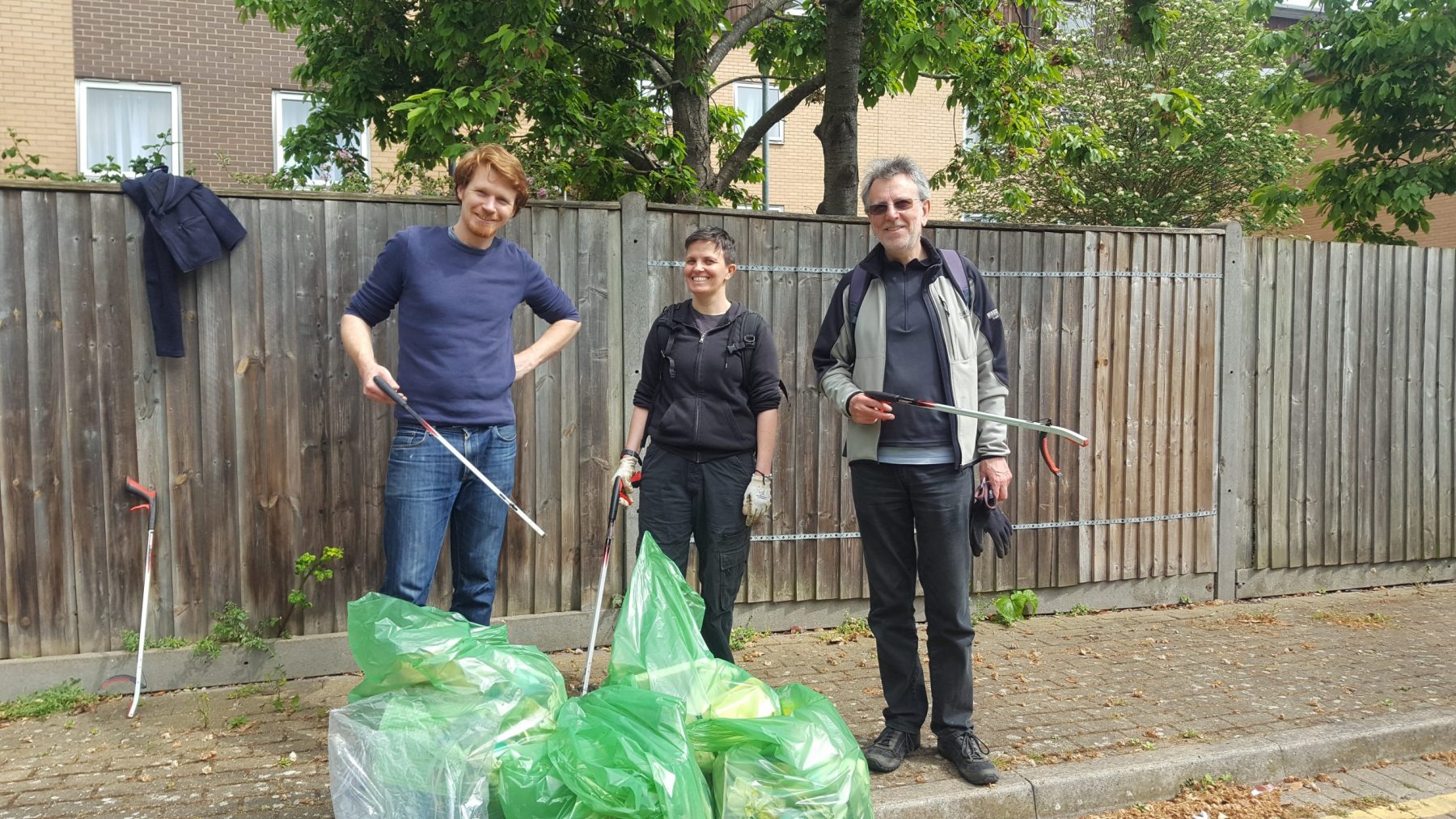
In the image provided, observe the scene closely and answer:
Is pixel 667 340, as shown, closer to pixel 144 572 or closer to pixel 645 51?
pixel 144 572

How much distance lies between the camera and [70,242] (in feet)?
14.5

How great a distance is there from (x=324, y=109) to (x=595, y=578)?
578 centimetres

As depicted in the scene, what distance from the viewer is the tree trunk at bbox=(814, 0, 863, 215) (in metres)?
6.90

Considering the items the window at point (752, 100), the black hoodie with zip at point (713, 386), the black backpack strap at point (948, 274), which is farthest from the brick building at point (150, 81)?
the black hoodie with zip at point (713, 386)

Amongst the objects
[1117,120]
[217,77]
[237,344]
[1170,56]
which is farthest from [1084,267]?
[1170,56]

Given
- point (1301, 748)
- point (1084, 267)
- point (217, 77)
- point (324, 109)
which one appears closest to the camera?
point (1301, 748)

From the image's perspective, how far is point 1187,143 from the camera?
18609 mm

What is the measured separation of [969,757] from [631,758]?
152cm

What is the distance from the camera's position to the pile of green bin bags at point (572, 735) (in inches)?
106

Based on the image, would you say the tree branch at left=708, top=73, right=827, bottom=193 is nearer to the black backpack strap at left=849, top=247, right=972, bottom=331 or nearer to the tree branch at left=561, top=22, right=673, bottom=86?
the tree branch at left=561, top=22, right=673, bottom=86

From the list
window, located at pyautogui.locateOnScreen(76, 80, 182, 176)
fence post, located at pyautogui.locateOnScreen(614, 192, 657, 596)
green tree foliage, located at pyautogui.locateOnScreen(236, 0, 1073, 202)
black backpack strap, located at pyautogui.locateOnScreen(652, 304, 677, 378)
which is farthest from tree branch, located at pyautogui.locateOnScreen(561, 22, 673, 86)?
window, located at pyautogui.locateOnScreen(76, 80, 182, 176)

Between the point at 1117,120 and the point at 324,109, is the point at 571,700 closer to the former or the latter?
the point at 324,109

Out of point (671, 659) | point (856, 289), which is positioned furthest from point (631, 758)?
point (856, 289)

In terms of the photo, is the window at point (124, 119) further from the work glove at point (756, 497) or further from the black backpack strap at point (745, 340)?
the work glove at point (756, 497)
